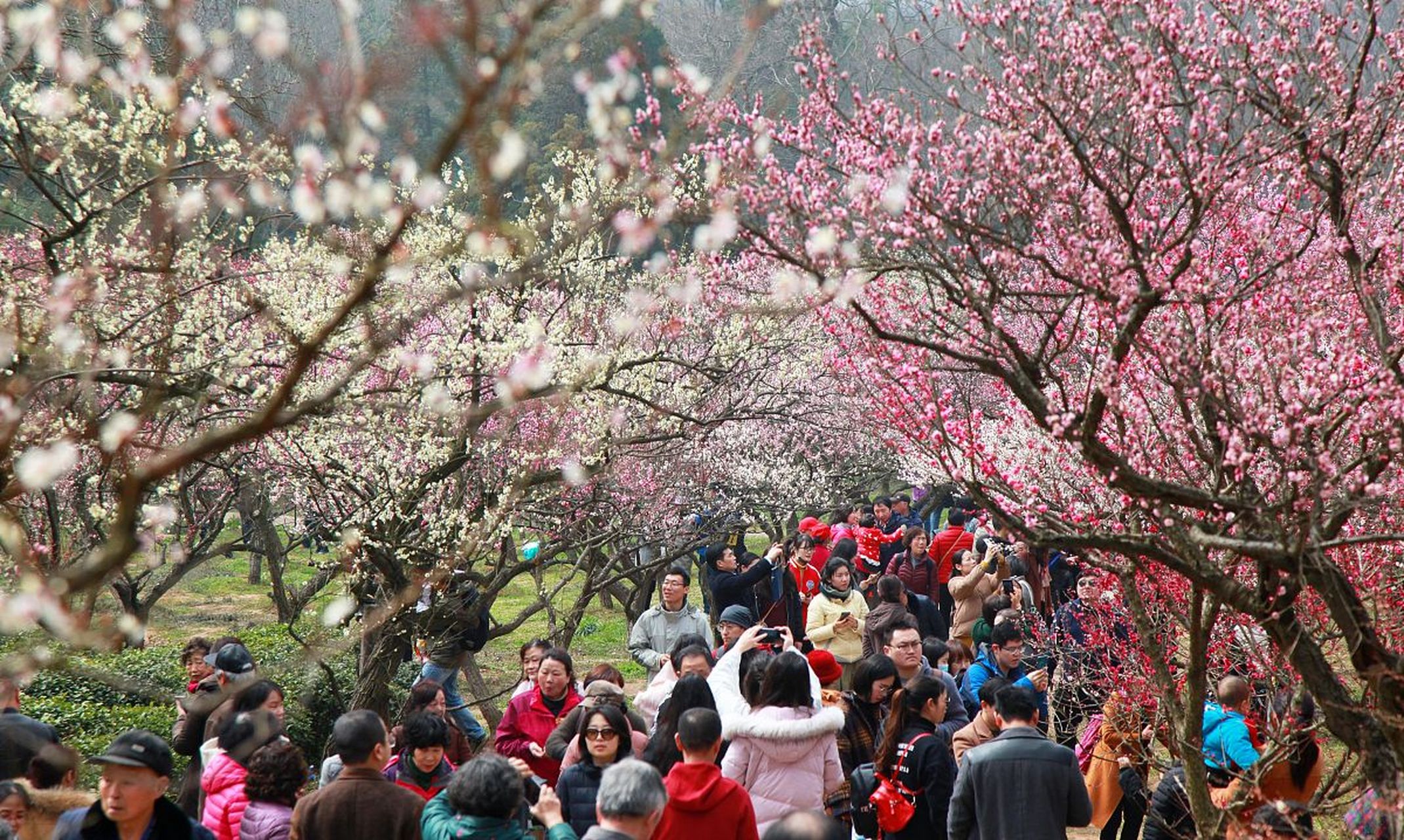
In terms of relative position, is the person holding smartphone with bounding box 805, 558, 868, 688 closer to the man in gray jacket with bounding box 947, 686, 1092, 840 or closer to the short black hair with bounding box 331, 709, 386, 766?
the man in gray jacket with bounding box 947, 686, 1092, 840

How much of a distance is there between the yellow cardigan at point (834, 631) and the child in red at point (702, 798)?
465cm

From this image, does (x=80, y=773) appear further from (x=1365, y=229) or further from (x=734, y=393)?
(x=734, y=393)

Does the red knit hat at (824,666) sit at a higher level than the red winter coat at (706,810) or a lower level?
higher

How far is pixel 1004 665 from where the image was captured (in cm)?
800

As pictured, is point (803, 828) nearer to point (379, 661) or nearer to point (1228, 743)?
point (1228, 743)

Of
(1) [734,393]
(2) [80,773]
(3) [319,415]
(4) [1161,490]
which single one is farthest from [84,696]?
(4) [1161,490]

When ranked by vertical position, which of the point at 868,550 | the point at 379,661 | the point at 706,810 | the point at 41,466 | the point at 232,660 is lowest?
the point at 706,810

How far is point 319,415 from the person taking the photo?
731cm

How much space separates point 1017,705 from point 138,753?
3.64 metres

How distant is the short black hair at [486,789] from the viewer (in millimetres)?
4516

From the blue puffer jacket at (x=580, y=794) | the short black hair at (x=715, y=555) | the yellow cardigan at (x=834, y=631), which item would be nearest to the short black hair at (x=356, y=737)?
the blue puffer jacket at (x=580, y=794)

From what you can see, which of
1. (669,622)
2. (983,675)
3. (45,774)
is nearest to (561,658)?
(669,622)

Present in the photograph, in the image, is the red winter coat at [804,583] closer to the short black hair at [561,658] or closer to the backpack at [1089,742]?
the backpack at [1089,742]

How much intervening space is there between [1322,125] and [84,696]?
11023 mm
